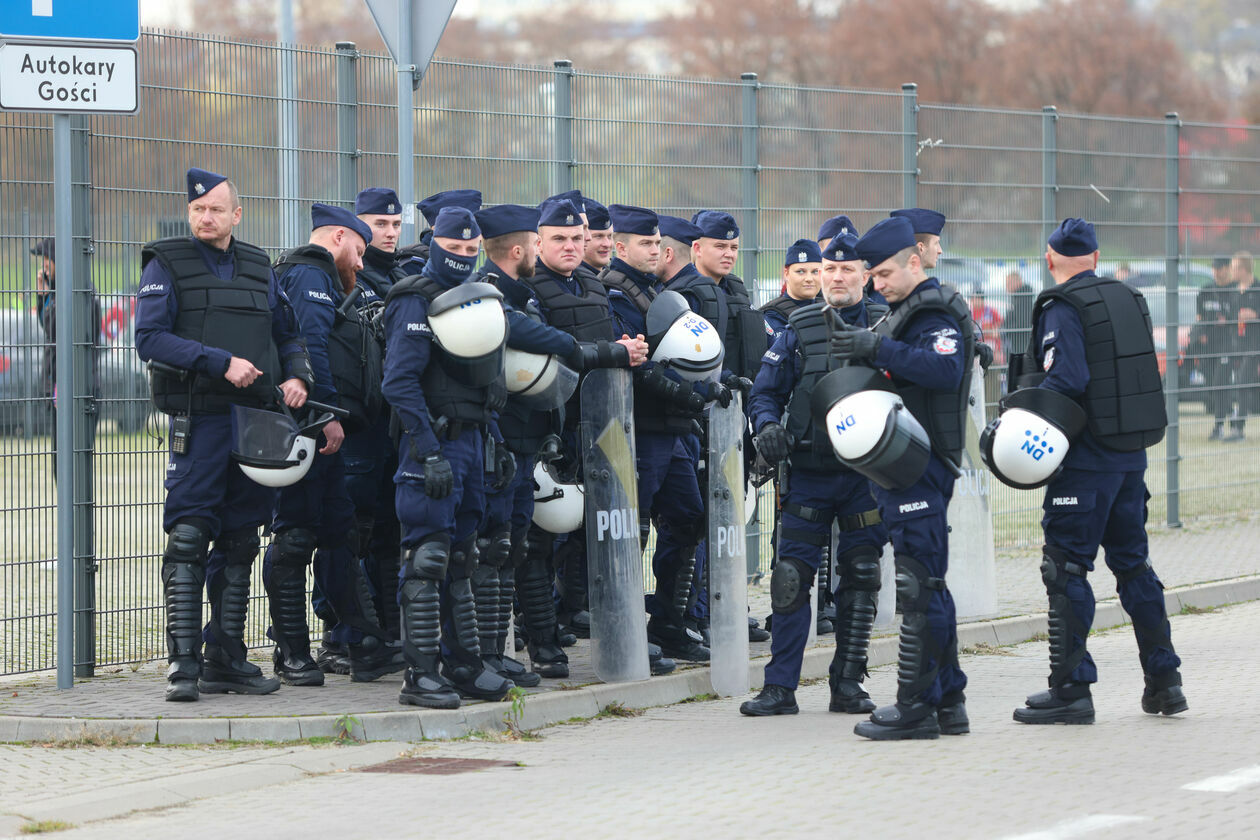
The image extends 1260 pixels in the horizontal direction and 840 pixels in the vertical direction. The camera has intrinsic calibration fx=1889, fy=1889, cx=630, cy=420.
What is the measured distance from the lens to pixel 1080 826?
607cm

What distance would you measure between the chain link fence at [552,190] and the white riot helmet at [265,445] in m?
1.17

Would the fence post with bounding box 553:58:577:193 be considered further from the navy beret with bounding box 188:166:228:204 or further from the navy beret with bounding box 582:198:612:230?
the navy beret with bounding box 188:166:228:204

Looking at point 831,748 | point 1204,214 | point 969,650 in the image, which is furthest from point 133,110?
point 1204,214

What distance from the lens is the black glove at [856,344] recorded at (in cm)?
759

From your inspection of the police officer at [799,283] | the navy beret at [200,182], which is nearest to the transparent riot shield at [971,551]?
the police officer at [799,283]

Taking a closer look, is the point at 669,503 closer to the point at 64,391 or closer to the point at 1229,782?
the point at 64,391

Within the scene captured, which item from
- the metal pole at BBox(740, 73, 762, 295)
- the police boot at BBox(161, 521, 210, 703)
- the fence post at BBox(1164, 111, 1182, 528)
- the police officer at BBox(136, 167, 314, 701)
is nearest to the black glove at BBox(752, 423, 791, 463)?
the police officer at BBox(136, 167, 314, 701)

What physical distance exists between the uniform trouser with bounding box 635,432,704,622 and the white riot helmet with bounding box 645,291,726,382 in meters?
0.42

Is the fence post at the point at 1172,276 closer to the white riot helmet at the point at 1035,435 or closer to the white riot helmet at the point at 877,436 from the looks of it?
the white riot helmet at the point at 1035,435

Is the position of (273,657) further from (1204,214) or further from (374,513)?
(1204,214)

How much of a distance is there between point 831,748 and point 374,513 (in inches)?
108

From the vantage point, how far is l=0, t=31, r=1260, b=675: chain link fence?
9.06 m

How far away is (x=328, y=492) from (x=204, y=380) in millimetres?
868

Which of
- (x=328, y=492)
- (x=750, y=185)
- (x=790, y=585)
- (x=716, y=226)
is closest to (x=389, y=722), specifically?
(x=328, y=492)
